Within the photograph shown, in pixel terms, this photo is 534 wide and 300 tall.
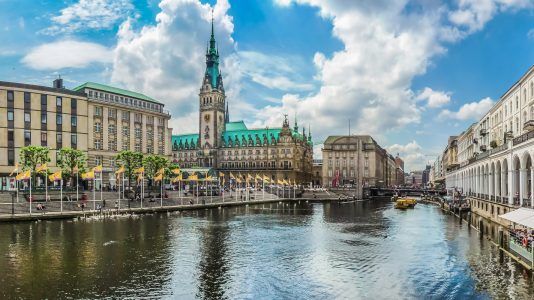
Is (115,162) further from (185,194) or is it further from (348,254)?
(348,254)

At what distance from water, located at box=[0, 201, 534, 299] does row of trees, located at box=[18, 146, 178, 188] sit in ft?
105

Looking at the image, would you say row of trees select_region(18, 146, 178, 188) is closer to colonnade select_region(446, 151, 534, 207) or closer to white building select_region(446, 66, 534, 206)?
colonnade select_region(446, 151, 534, 207)

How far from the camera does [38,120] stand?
121875 mm

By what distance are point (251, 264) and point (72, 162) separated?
3148 inches

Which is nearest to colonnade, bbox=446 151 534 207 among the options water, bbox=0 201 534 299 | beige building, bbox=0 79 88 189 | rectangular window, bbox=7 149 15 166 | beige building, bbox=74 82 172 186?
water, bbox=0 201 534 299

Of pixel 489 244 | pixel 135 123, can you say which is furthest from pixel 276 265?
pixel 135 123

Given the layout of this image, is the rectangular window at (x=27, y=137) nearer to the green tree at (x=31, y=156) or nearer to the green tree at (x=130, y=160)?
the green tree at (x=31, y=156)

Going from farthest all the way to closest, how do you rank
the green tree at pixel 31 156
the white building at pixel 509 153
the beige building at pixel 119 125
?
the beige building at pixel 119 125 < the green tree at pixel 31 156 < the white building at pixel 509 153

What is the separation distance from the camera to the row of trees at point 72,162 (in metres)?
103

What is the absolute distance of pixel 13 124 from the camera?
118000 millimetres

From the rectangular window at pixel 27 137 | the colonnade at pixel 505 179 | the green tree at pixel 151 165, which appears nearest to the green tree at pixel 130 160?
the green tree at pixel 151 165

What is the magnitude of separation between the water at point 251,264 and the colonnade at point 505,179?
827 cm

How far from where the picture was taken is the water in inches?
1405

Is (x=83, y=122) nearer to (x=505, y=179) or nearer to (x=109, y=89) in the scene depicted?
(x=109, y=89)
